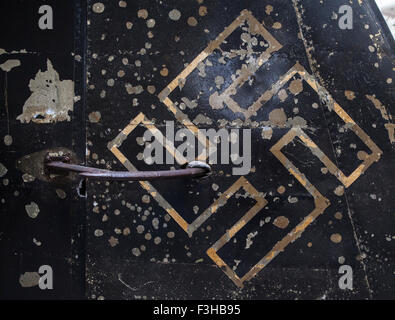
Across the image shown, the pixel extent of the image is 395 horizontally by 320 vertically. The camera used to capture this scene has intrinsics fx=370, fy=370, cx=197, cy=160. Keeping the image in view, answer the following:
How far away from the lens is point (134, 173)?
1287mm

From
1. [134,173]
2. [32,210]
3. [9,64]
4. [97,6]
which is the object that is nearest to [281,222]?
[134,173]

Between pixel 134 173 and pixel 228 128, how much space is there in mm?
402

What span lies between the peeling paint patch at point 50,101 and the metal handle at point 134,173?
194 mm

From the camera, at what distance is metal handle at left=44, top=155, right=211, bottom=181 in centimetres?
126

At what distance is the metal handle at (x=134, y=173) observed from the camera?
1.26 meters

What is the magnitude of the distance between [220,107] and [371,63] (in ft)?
1.99

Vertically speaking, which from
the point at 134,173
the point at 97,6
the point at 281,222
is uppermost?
the point at 97,6

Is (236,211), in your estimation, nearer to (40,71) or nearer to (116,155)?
(116,155)

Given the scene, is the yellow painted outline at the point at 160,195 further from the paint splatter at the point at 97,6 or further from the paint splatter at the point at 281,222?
the paint splatter at the point at 97,6

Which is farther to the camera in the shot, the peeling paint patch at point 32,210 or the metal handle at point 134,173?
the peeling paint patch at point 32,210

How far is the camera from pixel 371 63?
1.43 metres

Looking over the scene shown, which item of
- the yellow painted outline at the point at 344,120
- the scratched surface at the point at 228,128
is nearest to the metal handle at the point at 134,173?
A: the scratched surface at the point at 228,128

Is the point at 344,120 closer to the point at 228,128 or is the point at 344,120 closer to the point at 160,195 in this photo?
the point at 228,128

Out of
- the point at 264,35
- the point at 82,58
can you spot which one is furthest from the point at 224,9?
the point at 82,58
